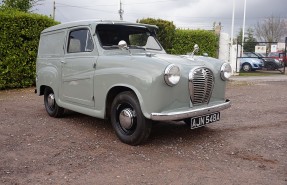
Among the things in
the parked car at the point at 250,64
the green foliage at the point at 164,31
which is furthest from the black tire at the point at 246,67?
the green foliage at the point at 164,31

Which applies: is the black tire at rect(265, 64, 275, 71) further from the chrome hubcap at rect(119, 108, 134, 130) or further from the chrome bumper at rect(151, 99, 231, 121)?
the chrome hubcap at rect(119, 108, 134, 130)

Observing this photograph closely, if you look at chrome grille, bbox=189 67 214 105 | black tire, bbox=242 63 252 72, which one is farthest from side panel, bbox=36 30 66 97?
black tire, bbox=242 63 252 72

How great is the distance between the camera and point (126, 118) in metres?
4.65

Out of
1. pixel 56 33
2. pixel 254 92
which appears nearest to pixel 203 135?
pixel 56 33

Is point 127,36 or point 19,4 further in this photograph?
point 19,4

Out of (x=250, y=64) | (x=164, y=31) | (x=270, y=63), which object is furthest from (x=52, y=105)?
(x=270, y=63)

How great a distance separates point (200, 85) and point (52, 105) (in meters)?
3.49

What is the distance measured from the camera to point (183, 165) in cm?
393

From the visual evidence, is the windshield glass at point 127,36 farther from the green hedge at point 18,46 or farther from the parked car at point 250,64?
the parked car at point 250,64

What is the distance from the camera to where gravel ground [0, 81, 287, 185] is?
3.57 metres

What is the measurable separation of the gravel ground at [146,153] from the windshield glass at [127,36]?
1.54m

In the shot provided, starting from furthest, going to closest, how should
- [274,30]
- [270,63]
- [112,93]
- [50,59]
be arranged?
[274,30]
[270,63]
[50,59]
[112,93]

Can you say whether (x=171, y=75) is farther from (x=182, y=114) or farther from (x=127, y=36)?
(x=127, y=36)

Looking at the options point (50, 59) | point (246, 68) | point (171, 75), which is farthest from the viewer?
point (246, 68)
